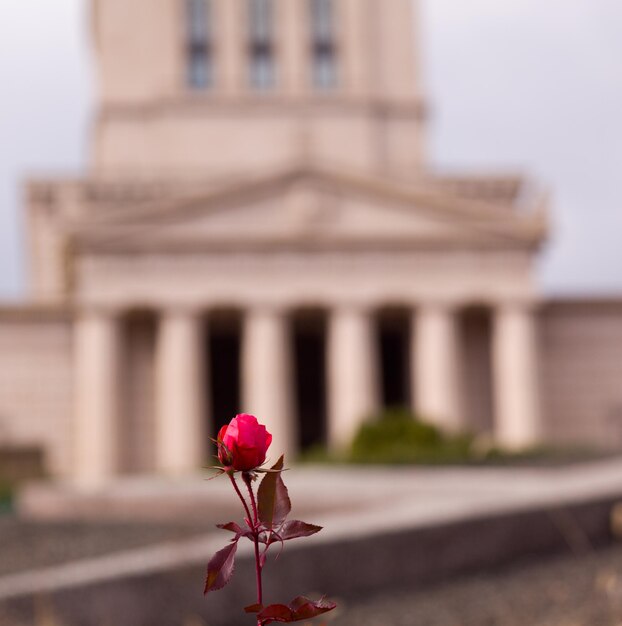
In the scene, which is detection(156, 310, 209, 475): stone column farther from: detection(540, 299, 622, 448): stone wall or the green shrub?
detection(540, 299, 622, 448): stone wall

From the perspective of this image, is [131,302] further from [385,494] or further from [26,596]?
[26,596]

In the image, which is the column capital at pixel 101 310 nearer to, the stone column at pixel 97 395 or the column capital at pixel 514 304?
the stone column at pixel 97 395

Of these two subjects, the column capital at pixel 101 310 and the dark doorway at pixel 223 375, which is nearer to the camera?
the column capital at pixel 101 310

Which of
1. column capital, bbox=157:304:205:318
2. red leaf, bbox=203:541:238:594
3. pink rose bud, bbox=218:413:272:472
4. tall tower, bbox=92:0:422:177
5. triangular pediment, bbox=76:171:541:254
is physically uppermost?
tall tower, bbox=92:0:422:177

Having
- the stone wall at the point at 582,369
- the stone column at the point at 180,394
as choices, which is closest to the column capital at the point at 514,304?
the stone wall at the point at 582,369

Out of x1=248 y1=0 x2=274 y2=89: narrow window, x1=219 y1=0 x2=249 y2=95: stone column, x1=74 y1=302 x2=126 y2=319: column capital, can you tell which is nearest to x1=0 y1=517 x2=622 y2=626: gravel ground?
x1=74 y1=302 x2=126 y2=319: column capital

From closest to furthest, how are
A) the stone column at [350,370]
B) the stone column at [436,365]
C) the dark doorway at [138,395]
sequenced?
1. the stone column at [350,370]
2. the stone column at [436,365]
3. the dark doorway at [138,395]
